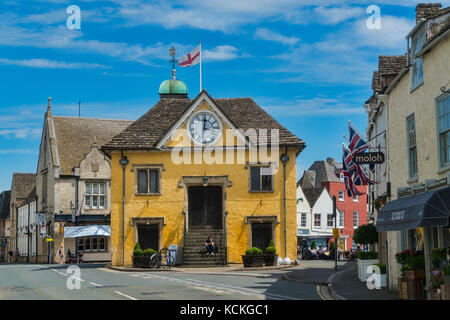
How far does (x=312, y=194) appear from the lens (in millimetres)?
72500

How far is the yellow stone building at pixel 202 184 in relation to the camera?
122 feet

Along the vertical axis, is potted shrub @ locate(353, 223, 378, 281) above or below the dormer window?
below

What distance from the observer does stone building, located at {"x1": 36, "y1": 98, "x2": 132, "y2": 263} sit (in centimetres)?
5222

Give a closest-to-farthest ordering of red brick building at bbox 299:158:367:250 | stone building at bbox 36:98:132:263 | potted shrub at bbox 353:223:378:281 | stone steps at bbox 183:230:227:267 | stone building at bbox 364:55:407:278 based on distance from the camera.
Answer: stone building at bbox 364:55:407:278 → potted shrub at bbox 353:223:378:281 → stone steps at bbox 183:230:227:267 → stone building at bbox 36:98:132:263 → red brick building at bbox 299:158:367:250

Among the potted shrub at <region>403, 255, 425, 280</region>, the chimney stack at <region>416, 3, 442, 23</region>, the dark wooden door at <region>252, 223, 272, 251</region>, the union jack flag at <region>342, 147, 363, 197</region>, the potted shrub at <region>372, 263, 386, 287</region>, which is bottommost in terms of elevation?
the potted shrub at <region>372, 263, 386, 287</region>

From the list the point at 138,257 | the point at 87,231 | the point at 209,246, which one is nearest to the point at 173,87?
the point at 87,231

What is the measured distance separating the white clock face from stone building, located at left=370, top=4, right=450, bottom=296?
17610 millimetres

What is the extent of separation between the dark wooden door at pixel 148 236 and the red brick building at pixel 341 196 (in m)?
37.1

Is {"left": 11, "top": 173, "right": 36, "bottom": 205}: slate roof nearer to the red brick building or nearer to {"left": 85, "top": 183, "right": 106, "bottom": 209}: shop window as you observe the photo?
{"left": 85, "top": 183, "right": 106, "bottom": 209}: shop window

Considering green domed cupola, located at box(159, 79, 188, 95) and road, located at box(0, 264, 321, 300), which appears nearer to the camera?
road, located at box(0, 264, 321, 300)

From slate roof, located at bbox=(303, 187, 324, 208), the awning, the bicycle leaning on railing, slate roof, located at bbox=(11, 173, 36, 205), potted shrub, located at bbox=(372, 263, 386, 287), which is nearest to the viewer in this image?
potted shrub, located at bbox=(372, 263, 386, 287)

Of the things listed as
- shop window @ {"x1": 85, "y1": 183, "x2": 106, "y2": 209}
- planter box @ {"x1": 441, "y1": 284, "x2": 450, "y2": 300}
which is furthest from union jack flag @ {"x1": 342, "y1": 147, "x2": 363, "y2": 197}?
shop window @ {"x1": 85, "y1": 183, "x2": 106, "y2": 209}

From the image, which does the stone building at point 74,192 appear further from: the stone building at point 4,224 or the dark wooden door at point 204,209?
the stone building at point 4,224

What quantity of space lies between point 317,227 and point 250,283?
1913 inches
